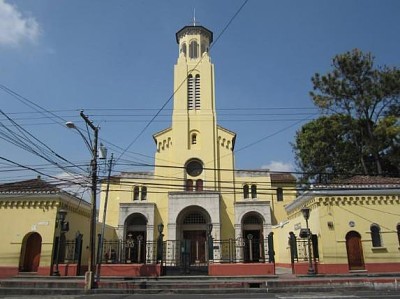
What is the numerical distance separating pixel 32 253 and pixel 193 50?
2553 centimetres

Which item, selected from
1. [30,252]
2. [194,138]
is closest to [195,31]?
[194,138]

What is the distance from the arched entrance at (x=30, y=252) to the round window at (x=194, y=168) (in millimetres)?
15792

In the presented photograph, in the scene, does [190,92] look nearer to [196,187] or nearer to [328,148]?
[196,187]

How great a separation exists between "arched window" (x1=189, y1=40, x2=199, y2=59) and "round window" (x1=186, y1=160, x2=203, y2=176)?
11.4 metres

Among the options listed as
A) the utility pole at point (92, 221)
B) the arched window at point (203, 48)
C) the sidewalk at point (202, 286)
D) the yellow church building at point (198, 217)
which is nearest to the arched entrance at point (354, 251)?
the yellow church building at point (198, 217)

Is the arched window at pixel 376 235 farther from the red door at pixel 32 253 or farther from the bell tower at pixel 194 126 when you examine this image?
the red door at pixel 32 253

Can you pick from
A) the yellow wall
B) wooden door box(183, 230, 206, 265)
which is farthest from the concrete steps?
wooden door box(183, 230, 206, 265)

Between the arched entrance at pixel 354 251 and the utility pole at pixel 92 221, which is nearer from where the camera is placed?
the utility pole at pixel 92 221

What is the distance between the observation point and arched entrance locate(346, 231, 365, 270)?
2103 cm

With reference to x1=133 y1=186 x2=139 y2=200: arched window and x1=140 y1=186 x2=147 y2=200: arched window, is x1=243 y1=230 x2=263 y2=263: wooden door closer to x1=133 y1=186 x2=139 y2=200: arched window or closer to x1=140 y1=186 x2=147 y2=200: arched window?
x1=140 y1=186 x2=147 y2=200: arched window

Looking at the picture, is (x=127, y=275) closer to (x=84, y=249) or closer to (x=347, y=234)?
(x=84, y=249)

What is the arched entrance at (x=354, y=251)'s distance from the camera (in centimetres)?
2103

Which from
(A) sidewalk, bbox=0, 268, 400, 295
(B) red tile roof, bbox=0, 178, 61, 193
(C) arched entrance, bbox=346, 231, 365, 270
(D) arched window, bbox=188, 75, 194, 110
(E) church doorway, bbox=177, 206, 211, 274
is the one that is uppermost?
(D) arched window, bbox=188, 75, 194, 110

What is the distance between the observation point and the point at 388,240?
21.0 meters
